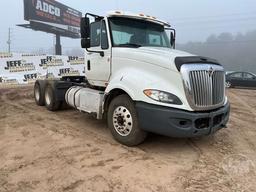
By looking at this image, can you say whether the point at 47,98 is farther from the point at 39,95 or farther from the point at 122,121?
the point at 122,121

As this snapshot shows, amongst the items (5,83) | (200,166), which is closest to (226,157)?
(200,166)

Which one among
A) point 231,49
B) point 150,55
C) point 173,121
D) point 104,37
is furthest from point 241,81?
point 231,49

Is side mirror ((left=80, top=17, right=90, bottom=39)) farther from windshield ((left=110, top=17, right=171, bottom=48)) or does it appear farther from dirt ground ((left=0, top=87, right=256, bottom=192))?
dirt ground ((left=0, top=87, right=256, bottom=192))

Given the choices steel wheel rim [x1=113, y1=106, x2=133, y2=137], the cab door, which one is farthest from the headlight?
the cab door

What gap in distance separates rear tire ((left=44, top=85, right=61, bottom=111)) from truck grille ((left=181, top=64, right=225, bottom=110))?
17.5 feet

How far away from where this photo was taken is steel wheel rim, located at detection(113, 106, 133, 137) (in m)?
6.27

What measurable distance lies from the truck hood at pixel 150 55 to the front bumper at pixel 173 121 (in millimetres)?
807

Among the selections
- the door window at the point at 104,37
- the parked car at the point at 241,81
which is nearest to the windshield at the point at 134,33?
the door window at the point at 104,37

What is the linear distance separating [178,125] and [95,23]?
347 centimetres

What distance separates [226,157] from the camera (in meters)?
5.95

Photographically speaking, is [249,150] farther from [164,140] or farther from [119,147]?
[119,147]

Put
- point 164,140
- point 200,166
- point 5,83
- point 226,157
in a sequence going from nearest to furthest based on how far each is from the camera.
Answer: point 200,166 < point 226,157 < point 164,140 < point 5,83

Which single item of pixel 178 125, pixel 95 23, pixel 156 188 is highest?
pixel 95 23

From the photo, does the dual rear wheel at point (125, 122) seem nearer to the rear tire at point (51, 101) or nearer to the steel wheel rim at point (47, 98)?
the rear tire at point (51, 101)
